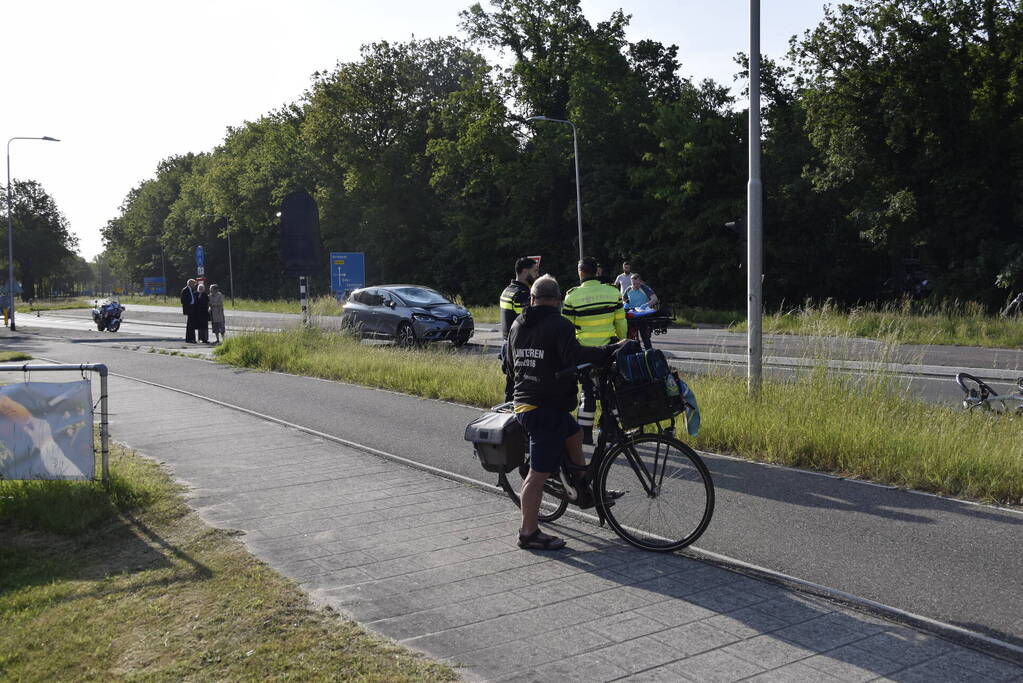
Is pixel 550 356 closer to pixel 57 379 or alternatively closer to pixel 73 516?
pixel 73 516

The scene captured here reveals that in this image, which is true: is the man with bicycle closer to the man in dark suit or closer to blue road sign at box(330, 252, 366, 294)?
the man in dark suit

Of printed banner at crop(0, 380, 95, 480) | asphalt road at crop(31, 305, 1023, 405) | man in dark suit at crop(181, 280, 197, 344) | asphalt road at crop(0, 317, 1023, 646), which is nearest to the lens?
asphalt road at crop(0, 317, 1023, 646)

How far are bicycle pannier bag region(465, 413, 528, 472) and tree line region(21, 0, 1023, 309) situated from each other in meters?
6.15

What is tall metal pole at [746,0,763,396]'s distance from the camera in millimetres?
10680

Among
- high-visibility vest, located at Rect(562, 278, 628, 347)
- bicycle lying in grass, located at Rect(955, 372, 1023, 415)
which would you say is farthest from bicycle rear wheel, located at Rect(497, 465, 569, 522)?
bicycle lying in grass, located at Rect(955, 372, 1023, 415)

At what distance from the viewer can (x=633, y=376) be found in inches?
220

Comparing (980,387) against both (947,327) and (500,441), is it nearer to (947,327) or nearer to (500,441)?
(500,441)

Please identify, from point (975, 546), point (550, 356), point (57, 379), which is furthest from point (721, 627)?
point (57, 379)

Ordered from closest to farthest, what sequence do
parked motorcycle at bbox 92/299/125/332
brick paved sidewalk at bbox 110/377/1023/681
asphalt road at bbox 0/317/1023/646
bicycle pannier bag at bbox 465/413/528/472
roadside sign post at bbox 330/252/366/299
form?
brick paved sidewalk at bbox 110/377/1023/681 → asphalt road at bbox 0/317/1023/646 → bicycle pannier bag at bbox 465/413/528/472 → parked motorcycle at bbox 92/299/125/332 → roadside sign post at bbox 330/252/366/299

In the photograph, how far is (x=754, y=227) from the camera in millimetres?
10969

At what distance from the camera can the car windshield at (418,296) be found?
77.4ft

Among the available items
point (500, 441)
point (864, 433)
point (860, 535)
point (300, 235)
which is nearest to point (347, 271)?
point (300, 235)

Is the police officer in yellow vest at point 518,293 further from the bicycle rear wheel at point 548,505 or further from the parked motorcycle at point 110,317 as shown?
the parked motorcycle at point 110,317

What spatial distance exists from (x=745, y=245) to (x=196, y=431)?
688cm
